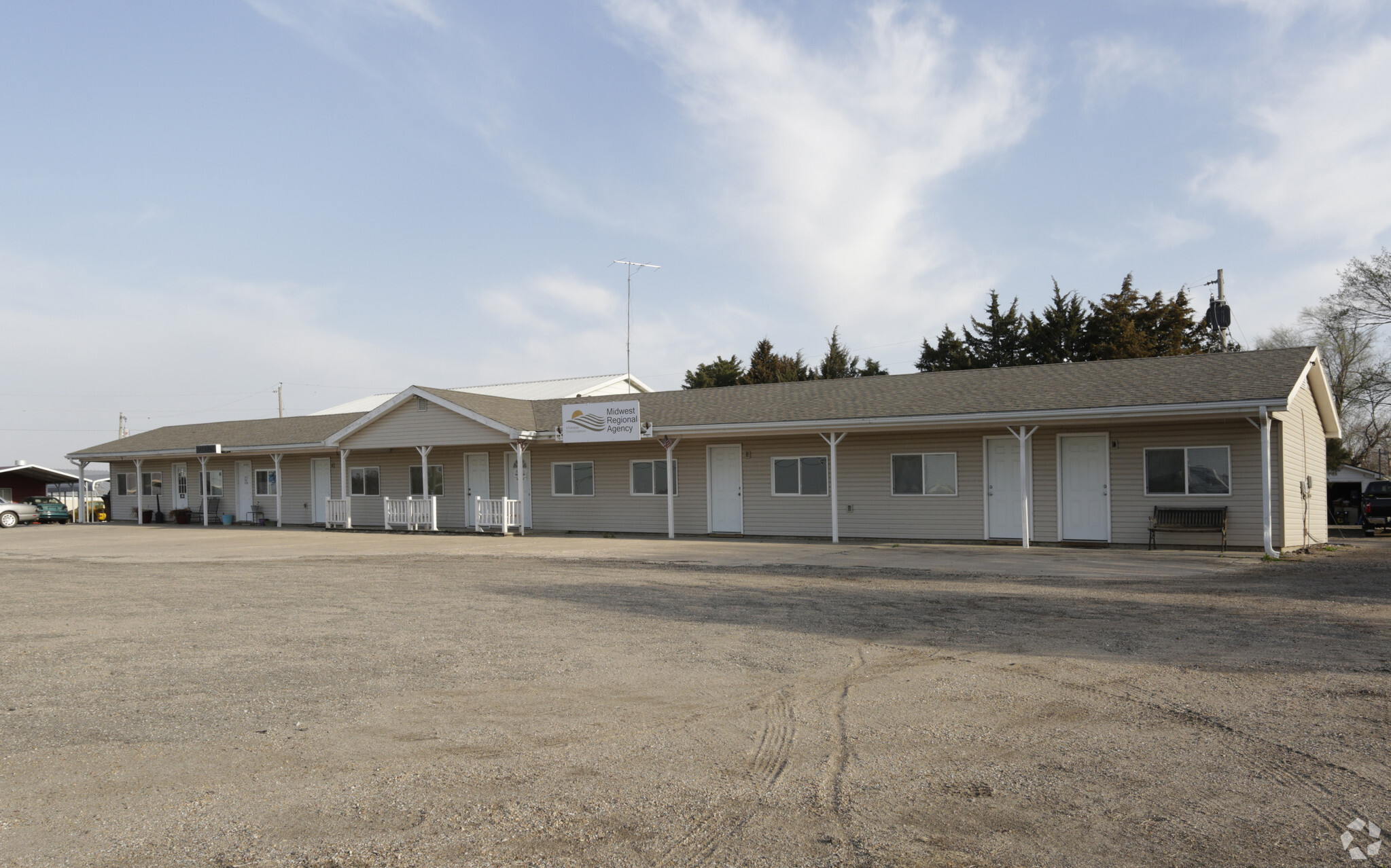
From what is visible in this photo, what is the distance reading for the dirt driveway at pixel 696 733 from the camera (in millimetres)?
3768

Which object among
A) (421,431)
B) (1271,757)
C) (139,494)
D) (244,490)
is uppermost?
(421,431)

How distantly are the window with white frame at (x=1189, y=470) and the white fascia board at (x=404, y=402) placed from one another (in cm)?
1362

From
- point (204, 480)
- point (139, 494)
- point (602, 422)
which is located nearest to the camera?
point (602, 422)

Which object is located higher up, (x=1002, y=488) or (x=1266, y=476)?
(x=1266, y=476)

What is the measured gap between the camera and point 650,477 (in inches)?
865

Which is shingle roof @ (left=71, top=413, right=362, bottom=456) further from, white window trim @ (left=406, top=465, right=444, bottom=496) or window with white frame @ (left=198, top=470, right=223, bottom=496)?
white window trim @ (left=406, top=465, right=444, bottom=496)

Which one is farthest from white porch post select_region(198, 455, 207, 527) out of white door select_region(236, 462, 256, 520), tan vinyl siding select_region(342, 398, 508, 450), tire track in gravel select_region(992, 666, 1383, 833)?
tire track in gravel select_region(992, 666, 1383, 833)

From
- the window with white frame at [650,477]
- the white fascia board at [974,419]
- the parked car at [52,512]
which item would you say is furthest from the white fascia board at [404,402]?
the parked car at [52,512]

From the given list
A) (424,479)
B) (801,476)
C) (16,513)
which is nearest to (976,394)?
(801,476)

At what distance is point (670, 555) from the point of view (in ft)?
53.8

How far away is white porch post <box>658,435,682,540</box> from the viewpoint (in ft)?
67.5

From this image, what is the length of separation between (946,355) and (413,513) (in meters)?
25.1

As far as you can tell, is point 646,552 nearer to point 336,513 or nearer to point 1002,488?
point 1002,488

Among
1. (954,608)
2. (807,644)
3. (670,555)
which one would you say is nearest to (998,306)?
(670,555)
